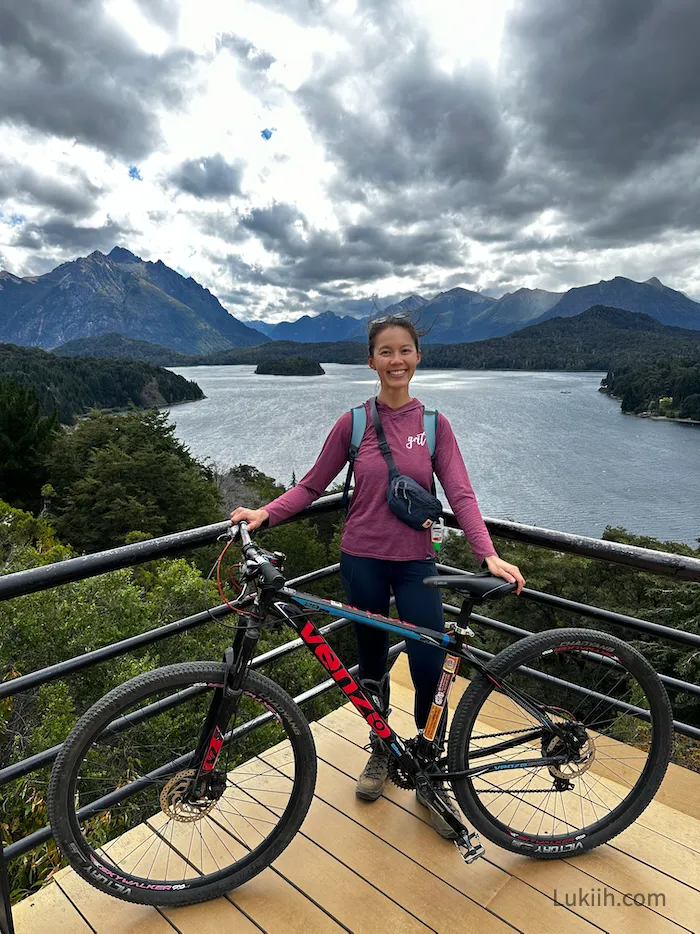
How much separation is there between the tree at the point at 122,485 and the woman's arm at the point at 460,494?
25329 mm

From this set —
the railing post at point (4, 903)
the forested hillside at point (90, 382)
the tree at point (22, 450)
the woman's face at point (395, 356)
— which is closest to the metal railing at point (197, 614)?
the railing post at point (4, 903)

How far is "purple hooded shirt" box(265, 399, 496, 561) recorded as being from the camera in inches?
74.3

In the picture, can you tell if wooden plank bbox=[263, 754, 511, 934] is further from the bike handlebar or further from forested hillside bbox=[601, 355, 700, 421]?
forested hillside bbox=[601, 355, 700, 421]

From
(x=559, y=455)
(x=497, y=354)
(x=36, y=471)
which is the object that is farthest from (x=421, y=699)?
(x=497, y=354)

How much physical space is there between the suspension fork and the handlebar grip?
0.11 metres

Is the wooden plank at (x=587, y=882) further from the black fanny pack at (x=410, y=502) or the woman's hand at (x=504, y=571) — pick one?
the black fanny pack at (x=410, y=502)

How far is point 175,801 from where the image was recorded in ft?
5.60

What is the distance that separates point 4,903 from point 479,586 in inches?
63.3

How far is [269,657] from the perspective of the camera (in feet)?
6.77

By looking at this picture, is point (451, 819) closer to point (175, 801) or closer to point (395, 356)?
point (175, 801)

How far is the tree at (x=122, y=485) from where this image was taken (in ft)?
83.9

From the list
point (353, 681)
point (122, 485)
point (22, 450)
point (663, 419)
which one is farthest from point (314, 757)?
point (663, 419)

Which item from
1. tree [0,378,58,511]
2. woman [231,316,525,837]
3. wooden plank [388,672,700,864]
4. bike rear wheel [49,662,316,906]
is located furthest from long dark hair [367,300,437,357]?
tree [0,378,58,511]

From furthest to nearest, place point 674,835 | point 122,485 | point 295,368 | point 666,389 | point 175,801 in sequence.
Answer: point 295,368 → point 666,389 → point 122,485 → point 674,835 → point 175,801
